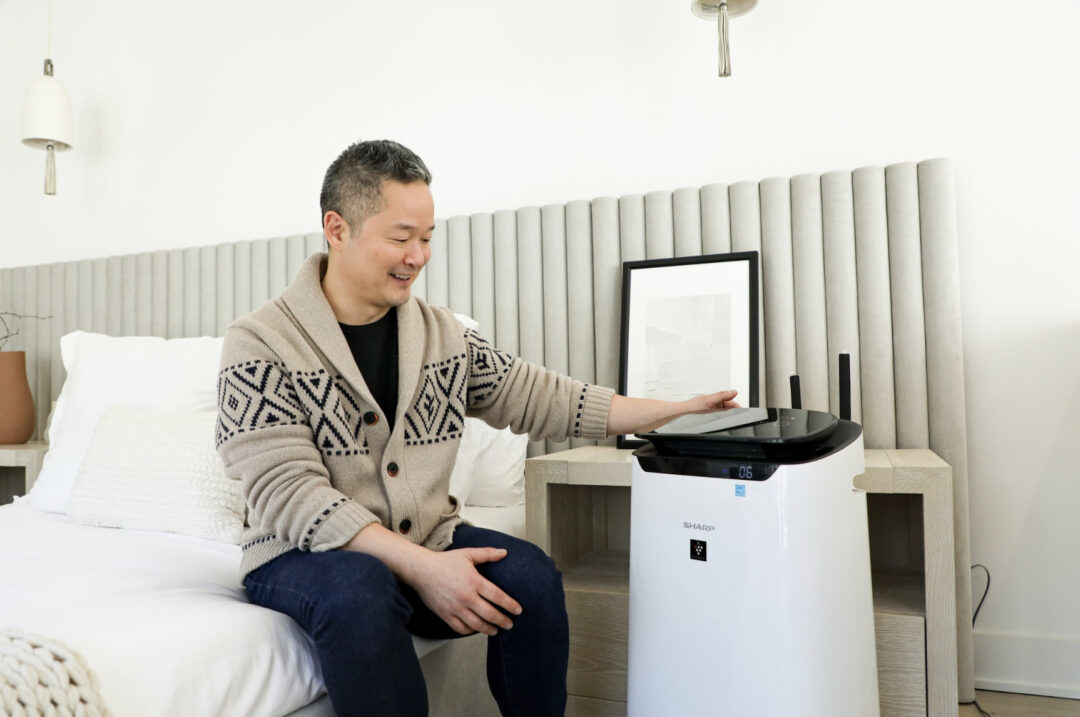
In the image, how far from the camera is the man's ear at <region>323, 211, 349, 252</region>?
4.18 feet

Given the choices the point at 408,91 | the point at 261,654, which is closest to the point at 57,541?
the point at 261,654

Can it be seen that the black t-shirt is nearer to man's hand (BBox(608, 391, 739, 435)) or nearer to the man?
the man

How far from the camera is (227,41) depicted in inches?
107

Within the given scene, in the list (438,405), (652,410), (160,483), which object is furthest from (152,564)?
(652,410)

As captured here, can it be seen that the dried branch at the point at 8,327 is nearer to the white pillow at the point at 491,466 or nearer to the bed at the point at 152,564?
the bed at the point at 152,564

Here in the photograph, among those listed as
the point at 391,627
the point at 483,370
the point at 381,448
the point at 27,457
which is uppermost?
the point at 483,370

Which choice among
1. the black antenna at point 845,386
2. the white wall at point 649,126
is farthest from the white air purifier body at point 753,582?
the white wall at point 649,126

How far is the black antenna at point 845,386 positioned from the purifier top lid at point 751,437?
0.98ft

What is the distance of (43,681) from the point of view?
794mm

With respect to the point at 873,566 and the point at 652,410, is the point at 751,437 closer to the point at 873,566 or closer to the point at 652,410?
the point at 652,410

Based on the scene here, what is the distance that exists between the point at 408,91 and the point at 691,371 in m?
1.30

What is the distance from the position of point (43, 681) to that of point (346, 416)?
530mm

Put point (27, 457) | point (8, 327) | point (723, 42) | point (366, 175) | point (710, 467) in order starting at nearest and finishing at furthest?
point (710, 467)
point (366, 175)
point (723, 42)
point (27, 457)
point (8, 327)

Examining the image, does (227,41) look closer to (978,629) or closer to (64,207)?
(64,207)
